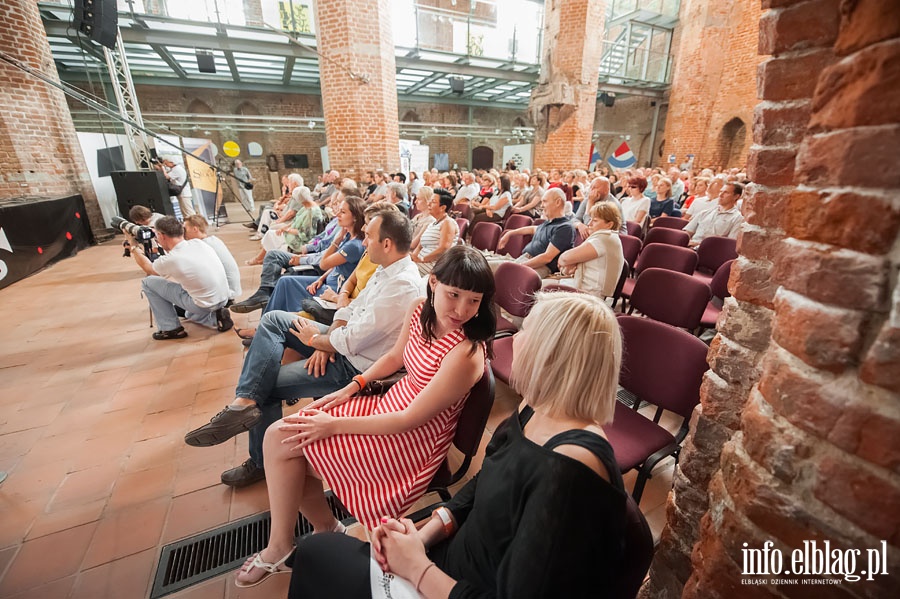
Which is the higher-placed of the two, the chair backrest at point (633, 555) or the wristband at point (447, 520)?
the chair backrest at point (633, 555)

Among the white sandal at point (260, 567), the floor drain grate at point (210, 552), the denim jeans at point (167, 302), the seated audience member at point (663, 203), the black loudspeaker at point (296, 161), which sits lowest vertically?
the floor drain grate at point (210, 552)

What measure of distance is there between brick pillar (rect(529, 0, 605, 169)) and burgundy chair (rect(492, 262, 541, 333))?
9.14m

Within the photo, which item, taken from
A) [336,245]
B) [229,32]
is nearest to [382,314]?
[336,245]

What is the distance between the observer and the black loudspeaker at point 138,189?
286 inches

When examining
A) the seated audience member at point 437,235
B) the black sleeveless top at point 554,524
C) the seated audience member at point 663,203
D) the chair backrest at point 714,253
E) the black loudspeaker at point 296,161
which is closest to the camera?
the black sleeveless top at point 554,524

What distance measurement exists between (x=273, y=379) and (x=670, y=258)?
3.19 meters

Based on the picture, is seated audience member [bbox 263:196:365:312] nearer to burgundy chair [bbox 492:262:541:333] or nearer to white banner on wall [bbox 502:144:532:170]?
burgundy chair [bbox 492:262:541:333]

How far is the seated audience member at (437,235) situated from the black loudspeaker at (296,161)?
1375 centimetres

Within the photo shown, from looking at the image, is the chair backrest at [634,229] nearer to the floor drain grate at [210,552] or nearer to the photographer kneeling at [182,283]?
the floor drain grate at [210,552]

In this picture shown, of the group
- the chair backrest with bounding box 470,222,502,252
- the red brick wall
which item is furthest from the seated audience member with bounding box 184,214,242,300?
the red brick wall

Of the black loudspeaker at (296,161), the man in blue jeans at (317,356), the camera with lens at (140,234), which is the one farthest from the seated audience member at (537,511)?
the black loudspeaker at (296,161)

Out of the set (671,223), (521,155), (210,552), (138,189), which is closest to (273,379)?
(210,552)

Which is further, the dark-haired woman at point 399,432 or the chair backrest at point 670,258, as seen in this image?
the chair backrest at point 670,258

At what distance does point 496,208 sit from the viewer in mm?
6754
